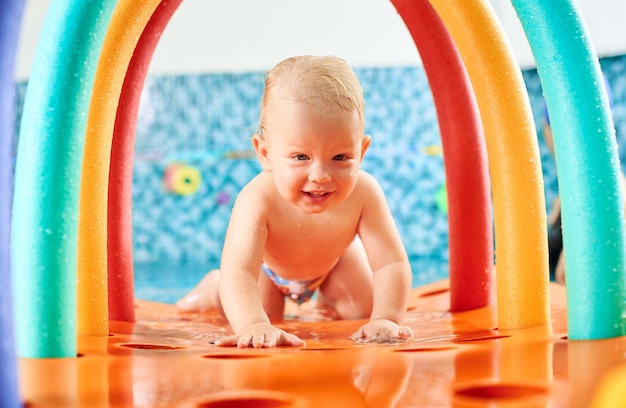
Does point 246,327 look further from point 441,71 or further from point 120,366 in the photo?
point 441,71

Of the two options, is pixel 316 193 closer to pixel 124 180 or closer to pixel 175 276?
pixel 124 180

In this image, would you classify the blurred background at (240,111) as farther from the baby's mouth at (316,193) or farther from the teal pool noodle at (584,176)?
the teal pool noodle at (584,176)

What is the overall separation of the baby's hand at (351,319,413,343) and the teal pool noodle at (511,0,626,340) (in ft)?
0.95

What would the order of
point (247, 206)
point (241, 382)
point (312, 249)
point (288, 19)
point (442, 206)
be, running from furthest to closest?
point (288, 19)
point (442, 206)
point (312, 249)
point (247, 206)
point (241, 382)

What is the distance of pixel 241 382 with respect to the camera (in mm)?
730

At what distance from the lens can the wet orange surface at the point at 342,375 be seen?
66cm

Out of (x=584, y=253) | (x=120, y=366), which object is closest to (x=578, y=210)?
(x=584, y=253)

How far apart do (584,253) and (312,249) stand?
624 mm

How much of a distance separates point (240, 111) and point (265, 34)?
0.61 m

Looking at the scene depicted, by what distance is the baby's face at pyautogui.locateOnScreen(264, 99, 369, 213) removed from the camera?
115cm

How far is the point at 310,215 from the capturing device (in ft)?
4.48

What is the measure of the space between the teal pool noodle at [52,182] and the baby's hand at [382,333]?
0.50 metres

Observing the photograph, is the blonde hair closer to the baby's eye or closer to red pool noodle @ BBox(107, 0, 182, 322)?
the baby's eye

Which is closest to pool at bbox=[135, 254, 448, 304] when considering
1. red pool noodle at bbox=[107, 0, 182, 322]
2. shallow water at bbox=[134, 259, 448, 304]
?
shallow water at bbox=[134, 259, 448, 304]
